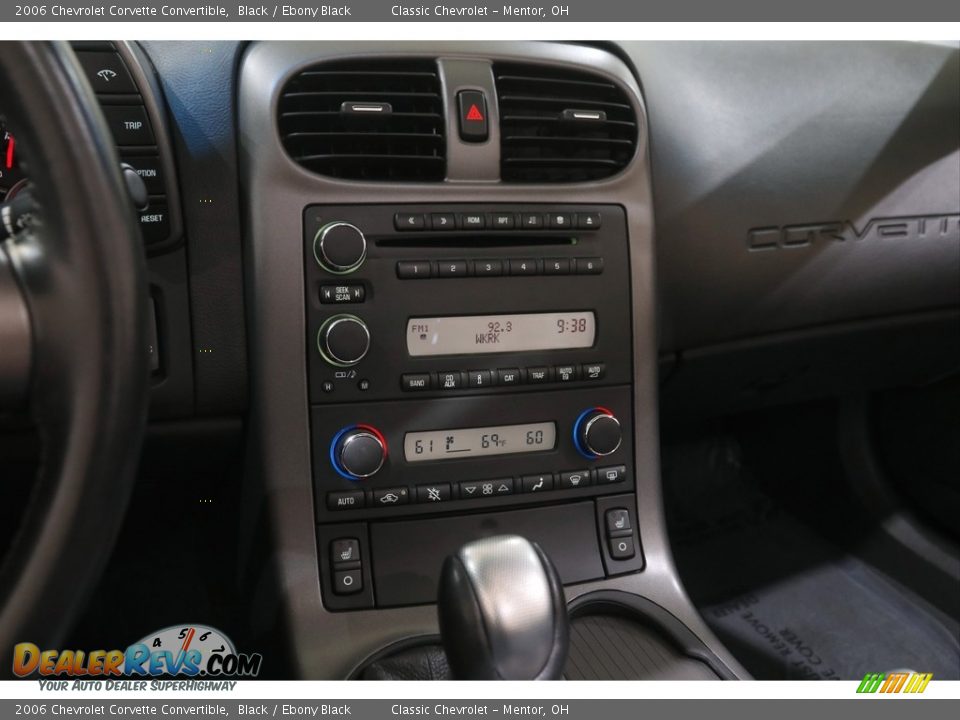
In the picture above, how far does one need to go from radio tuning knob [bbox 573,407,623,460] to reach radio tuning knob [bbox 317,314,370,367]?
0.30 metres

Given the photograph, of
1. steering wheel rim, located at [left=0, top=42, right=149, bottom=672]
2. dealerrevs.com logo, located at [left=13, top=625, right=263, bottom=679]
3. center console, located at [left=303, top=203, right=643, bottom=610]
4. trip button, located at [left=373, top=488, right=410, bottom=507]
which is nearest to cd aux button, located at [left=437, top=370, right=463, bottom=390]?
center console, located at [left=303, top=203, right=643, bottom=610]

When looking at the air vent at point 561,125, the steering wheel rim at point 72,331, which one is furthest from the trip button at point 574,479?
the steering wheel rim at point 72,331

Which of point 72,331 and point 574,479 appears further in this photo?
point 574,479

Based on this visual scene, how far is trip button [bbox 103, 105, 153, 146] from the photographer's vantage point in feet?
3.24

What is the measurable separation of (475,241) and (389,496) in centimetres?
33

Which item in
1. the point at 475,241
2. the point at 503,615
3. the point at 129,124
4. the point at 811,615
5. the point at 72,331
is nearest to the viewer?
the point at 72,331

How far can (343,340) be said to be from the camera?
40.7 inches

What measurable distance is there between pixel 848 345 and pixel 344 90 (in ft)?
3.22

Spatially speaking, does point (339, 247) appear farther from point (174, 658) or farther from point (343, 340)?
point (174, 658)

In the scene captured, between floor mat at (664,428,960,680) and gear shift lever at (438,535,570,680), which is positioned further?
floor mat at (664,428,960,680)

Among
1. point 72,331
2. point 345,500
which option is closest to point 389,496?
point 345,500

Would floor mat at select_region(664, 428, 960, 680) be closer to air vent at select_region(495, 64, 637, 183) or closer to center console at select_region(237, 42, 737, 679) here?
center console at select_region(237, 42, 737, 679)

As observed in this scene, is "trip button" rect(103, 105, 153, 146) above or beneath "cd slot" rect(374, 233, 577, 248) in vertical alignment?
above

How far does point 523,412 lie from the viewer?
44.3 inches
